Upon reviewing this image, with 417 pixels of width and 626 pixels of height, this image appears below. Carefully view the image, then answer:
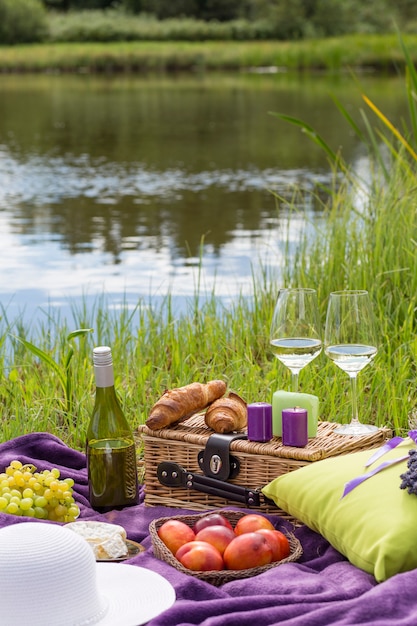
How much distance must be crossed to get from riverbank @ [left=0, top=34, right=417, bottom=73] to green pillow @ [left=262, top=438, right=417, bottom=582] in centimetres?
3144

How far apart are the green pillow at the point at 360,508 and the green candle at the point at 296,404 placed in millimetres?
169

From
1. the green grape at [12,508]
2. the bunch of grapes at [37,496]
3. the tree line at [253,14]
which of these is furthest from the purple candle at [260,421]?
the tree line at [253,14]

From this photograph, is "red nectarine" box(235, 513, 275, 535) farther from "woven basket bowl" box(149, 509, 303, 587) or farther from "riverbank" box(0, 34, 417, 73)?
"riverbank" box(0, 34, 417, 73)

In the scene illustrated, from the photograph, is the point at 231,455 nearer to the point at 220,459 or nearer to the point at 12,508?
the point at 220,459

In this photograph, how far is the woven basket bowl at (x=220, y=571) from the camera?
2.11 m

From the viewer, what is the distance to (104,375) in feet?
8.64

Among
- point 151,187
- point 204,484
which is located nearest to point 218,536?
point 204,484

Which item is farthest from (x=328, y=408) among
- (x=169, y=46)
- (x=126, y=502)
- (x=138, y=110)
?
(x=169, y=46)

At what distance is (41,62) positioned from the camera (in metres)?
34.5

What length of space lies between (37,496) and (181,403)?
420 mm

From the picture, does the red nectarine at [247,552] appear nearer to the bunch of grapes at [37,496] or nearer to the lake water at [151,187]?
the bunch of grapes at [37,496]

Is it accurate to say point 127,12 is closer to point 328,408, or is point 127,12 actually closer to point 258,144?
point 258,144

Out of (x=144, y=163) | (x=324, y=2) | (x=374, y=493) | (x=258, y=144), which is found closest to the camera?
(x=374, y=493)

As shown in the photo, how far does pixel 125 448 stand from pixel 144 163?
35.5 ft
